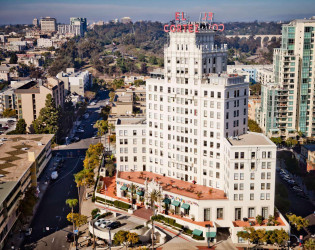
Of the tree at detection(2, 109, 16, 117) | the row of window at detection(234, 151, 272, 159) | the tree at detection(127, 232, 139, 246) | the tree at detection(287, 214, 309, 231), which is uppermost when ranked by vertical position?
the row of window at detection(234, 151, 272, 159)

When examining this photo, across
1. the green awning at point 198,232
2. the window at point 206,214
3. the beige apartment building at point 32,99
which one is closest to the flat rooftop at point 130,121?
the window at point 206,214

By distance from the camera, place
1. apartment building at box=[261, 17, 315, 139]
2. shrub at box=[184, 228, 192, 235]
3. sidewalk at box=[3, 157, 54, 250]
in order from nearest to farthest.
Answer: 1. shrub at box=[184, 228, 192, 235]
2. sidewalk at box=[3, 157, 54, 250]
3. apartment building at box=[261, 17, 315, 139]

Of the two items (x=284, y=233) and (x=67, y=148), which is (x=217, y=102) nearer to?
(x=284, y=233)

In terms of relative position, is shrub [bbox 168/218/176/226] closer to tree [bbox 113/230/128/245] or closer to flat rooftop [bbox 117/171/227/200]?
flat rooftop [bbox 117/171/227/200]

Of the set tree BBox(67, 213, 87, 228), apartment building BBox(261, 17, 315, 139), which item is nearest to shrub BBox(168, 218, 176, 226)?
tree BBox(67, 213, 87, 228)

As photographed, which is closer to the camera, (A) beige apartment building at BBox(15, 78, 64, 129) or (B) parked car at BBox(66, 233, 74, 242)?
(B) parked car at BBox(66, 233, 74, 242)

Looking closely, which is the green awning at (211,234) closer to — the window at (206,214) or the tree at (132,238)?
the window at (206,214)
